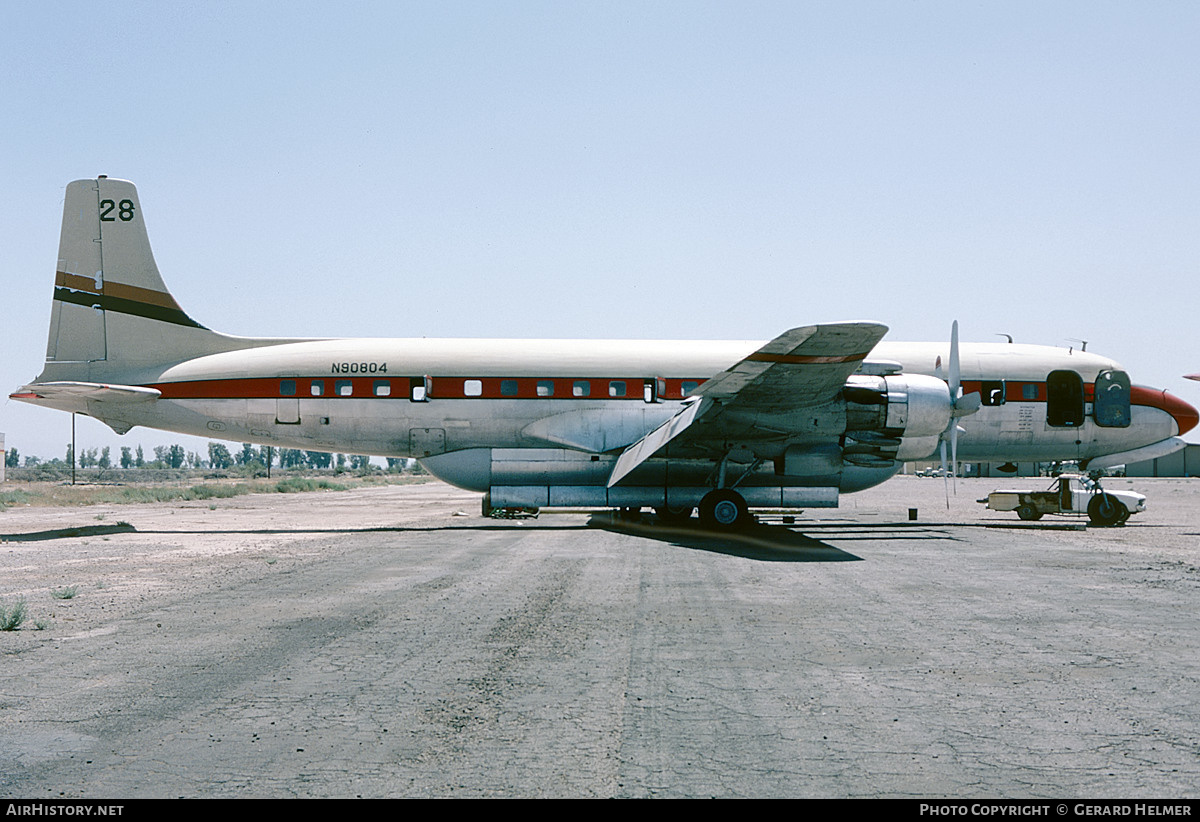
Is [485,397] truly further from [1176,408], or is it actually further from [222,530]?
[1176,408]

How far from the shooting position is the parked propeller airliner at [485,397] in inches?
960

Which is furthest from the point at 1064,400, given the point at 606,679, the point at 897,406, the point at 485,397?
the point at 606,679

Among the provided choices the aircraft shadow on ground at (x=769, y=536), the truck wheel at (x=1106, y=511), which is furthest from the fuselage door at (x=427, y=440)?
the truck wheel at (x=1106, y=511)

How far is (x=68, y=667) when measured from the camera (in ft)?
26.2

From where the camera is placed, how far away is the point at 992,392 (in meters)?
26.5

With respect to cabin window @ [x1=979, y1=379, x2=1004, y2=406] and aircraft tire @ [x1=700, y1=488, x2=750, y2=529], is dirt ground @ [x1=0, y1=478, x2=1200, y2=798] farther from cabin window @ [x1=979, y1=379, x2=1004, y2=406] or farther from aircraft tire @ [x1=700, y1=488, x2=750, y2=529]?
cabin window @ [x1=979, y1=379, x2=1004, y2=406]

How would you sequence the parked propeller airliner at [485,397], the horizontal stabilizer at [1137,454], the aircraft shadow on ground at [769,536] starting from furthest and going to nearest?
the horizontal stabilizer at [1137,454]
the parked propeller airliner at [485,397]
the aircraft shadow on ground at [769,536]

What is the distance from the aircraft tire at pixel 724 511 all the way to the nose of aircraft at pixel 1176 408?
14602 mm

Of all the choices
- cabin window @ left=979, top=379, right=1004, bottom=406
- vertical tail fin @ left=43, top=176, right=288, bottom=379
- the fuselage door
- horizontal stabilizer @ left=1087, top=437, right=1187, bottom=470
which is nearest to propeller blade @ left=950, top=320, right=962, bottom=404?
cabin window @ left=979, top=379, right=1004, bottom=406

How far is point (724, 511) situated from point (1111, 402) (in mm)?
13575

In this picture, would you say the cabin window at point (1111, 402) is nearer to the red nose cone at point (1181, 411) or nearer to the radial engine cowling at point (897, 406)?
the red nose cone at point (1181, 411)

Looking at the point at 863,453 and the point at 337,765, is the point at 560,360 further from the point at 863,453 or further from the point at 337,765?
the point at 337,765

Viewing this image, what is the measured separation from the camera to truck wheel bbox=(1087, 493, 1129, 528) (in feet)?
91.6

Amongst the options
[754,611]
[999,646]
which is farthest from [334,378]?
[999,646]
